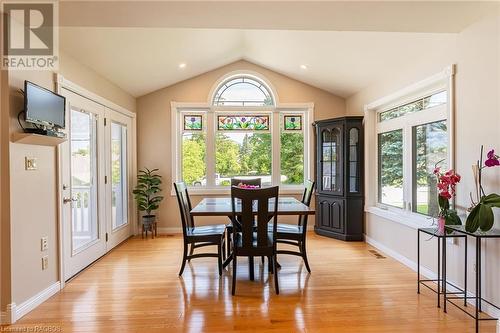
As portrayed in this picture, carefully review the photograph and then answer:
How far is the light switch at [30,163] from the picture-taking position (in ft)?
8.59

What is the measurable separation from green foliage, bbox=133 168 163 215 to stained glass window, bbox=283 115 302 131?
2570 mm

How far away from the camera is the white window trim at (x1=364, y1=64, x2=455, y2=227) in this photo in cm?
303

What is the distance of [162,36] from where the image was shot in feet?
12.7

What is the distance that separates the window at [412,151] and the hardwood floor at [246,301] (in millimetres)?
909

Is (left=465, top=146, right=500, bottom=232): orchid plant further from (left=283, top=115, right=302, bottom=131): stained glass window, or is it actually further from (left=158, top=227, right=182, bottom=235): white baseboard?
(left=158, top=227, right=182, bottom=235): white baseboard

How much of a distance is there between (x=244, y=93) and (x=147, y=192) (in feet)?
8.32

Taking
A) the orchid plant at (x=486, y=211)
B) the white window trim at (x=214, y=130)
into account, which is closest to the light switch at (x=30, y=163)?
the white window trim at (x=214, y=130)

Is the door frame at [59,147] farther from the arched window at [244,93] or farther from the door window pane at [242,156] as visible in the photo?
the arched window at [244,93]

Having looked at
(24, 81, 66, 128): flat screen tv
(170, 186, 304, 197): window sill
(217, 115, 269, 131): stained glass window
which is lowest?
(170, 186, 304, 197): window sill

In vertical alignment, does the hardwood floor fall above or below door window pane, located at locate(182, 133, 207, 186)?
below

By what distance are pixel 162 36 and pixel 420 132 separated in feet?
11.2

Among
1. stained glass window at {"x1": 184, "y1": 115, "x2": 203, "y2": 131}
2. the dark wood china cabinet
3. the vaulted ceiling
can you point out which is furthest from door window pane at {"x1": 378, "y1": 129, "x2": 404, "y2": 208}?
stained glass window at {"x1": 184, "y1": 115, "x2": 203, "y2": 131}

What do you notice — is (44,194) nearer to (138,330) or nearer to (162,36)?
(138,330)

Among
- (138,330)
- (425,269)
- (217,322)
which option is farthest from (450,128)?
(138,330)
